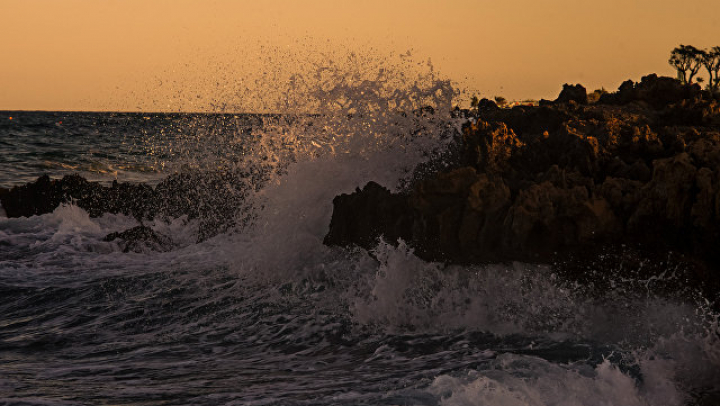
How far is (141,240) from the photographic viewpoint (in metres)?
11.0

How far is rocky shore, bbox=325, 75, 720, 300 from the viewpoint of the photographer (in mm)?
6105

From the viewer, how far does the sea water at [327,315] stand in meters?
4.84

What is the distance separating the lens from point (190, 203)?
1389cm

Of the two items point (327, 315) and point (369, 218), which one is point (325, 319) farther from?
point (369, 218)

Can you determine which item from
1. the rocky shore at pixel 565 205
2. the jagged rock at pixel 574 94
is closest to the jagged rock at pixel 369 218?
the rocky shore at pixel 565 205

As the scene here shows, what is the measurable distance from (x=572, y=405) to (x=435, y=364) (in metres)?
1.21

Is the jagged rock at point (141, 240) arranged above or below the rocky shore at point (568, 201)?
below

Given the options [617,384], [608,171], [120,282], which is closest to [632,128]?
[608,171]

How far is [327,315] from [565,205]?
2.54m

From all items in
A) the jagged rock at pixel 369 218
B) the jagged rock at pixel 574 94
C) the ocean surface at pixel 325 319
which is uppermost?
the jagged rock at pixel 574 94

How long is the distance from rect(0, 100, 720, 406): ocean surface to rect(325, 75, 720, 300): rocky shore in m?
0.27

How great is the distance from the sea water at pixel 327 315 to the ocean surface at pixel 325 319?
20 millimetres

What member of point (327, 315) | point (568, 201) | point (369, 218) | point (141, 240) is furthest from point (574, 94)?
point (141, 240)

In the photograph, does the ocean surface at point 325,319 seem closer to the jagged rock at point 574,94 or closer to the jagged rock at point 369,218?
the jagged rock at point 369,218
